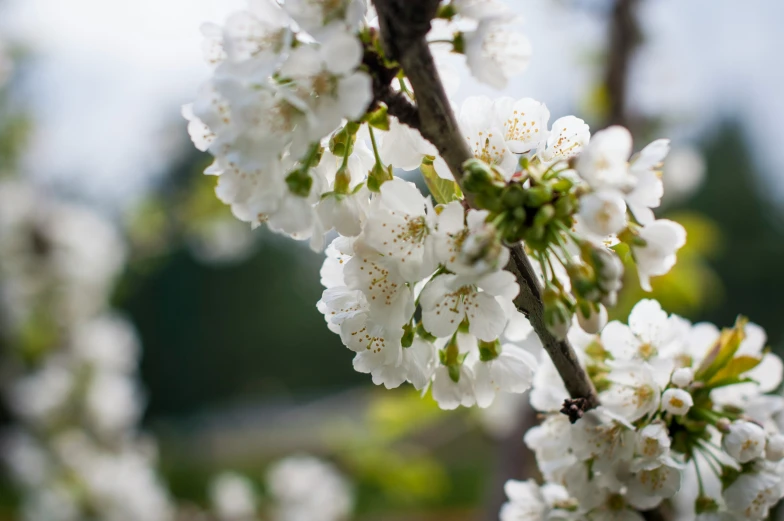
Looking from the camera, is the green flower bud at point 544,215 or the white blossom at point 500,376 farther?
the white blossom at point 500,376

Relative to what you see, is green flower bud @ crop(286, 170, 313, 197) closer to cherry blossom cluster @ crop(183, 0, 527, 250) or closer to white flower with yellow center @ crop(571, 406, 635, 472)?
cherry blossom cluster @ crop(183, 0, 527, 250)

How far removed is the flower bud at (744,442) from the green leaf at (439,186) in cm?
42

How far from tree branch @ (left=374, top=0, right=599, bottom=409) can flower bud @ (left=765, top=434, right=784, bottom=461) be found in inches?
11.1

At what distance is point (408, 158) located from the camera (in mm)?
646

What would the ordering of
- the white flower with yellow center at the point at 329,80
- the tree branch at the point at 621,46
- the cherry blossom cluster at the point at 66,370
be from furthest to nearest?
the cherry blossom cluster at the point at 66,370 → the tree branch at the point at 621,46 → the white flower with yellow center at the point at 329,80

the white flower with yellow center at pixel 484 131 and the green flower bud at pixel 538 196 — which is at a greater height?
the white flower with yellow center at pixel 484 131

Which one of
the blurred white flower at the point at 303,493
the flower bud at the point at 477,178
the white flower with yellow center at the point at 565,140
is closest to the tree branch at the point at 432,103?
the flower bud at the point at 477,178

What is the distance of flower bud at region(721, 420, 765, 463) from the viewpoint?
28.1 inches

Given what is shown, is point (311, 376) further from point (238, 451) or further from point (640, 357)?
point (640, 357)

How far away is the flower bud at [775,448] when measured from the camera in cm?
73

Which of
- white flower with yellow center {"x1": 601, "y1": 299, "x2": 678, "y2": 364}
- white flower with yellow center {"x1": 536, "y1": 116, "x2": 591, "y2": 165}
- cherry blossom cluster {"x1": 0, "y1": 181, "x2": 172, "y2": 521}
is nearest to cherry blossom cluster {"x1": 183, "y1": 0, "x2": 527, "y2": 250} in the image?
white flower with yellow center {"x1": 536, "y1": 116, "x2": 591, "y2": 165}

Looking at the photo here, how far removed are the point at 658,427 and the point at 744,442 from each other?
4.4 inches

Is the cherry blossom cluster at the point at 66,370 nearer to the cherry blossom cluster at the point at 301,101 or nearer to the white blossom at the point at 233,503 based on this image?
the white blossom at the point at 233,503

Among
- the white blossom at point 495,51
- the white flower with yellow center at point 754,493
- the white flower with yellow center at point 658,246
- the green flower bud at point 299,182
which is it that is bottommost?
the white flower with yellow center at point 754,493
